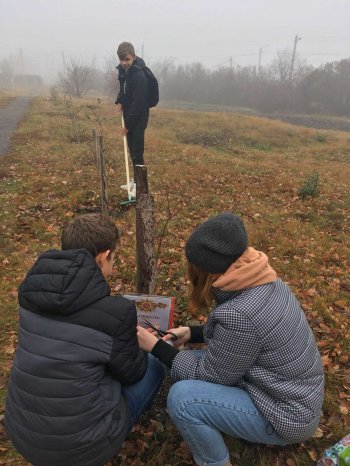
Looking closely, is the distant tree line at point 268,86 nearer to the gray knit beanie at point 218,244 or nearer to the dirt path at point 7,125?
the dirt path at point 7,125

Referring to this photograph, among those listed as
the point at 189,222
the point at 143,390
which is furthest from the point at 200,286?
the point at 189,222

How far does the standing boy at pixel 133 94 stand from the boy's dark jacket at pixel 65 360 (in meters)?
4.79

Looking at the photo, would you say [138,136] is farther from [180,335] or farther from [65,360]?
[65,360]

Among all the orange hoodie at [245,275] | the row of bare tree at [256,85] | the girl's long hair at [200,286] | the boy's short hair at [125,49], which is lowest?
the girl's long hair at [200,286]

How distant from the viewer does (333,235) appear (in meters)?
5.93

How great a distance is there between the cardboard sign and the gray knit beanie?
31.5 inches

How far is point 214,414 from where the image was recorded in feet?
6.24

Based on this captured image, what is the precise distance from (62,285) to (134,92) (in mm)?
5053

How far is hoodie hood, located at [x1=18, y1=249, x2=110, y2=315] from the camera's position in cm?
163

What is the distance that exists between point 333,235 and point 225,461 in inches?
182

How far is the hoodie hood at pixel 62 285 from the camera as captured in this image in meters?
1.63

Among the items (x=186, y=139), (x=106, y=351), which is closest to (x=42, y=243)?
(x=106, y=351)

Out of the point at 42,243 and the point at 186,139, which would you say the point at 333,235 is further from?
the point at 186,139

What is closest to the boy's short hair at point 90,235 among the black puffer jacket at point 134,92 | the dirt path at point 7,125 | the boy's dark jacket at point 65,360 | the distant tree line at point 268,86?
the boy's dark jacket at point 65,360
